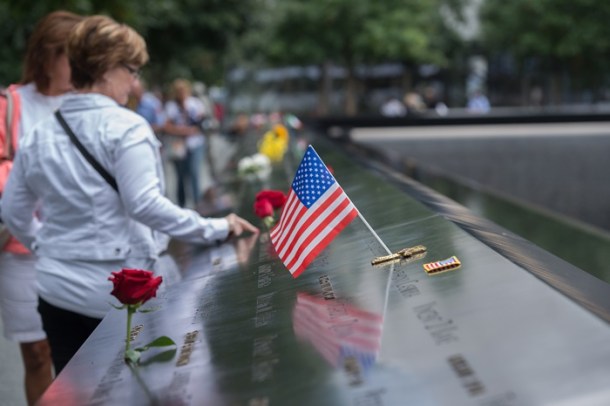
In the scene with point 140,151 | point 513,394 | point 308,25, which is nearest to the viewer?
point 513,394

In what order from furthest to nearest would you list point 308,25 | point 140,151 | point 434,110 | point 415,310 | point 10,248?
point 308,25 < point 434,110 < point 10,248 < point 140,151 < point 415,310

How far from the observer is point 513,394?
1415mm

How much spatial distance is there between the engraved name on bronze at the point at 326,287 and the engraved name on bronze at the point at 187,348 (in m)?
0.36

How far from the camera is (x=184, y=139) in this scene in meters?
10.5

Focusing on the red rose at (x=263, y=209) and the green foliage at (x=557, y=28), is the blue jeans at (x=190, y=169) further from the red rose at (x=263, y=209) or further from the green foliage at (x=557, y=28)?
the green foliage at (x=557, y=28)

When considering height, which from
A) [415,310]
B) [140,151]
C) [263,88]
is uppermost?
[140,151]

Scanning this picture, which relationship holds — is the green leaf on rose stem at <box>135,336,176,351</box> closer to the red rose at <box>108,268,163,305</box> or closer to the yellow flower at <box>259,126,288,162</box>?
the red rose at <box>108,268,163,305</box>

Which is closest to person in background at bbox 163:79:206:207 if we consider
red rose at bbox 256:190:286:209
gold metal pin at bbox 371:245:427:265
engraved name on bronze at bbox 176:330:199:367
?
red rose at bbox 256:190:286:209

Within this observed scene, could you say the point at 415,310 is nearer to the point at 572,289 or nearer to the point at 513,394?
the point at 572,289

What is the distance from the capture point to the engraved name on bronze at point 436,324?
171cm

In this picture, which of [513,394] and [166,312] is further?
[166,312]

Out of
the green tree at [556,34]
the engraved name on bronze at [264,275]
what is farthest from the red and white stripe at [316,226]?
the green tree at [556,34]

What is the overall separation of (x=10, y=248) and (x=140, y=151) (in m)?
1.00

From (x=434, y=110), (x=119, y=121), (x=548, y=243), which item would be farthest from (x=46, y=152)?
(x=434, y=110)
